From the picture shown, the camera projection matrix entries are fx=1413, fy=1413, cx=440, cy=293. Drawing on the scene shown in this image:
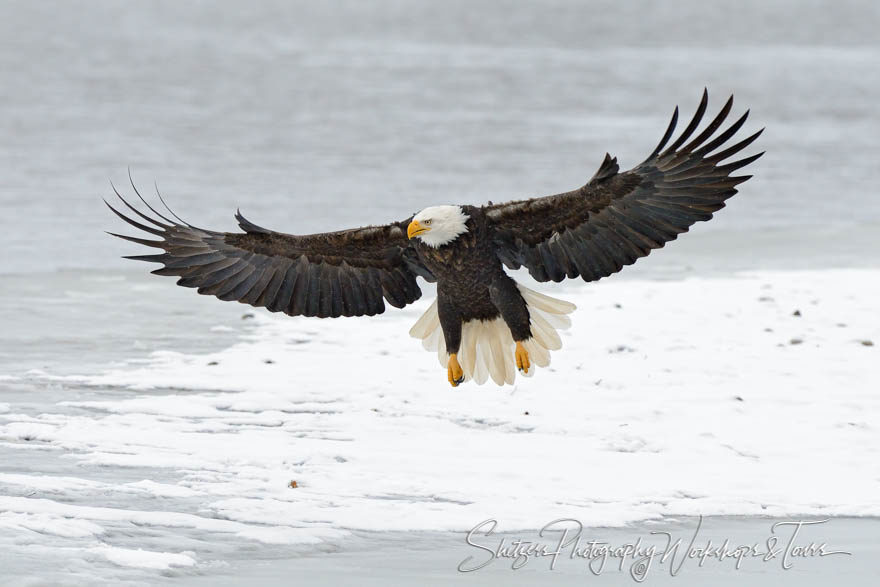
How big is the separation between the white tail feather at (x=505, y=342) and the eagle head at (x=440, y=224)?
1.86 ft

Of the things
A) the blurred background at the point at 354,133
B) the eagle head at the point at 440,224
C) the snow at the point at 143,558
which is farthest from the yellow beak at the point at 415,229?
the blurred background at the point at 354,133

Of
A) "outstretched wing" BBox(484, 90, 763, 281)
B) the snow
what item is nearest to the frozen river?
the snow

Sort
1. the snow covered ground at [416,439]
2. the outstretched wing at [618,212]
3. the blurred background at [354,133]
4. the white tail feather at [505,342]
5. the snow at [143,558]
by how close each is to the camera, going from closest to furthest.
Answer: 1. the snow at [143,558]
2. the snow covered ground at [416,439]
3. the outstretched wing at [618,212]
4. the white tail feather at [505,342]
5. the blurred background at [354,133]

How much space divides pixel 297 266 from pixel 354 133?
9.26 m

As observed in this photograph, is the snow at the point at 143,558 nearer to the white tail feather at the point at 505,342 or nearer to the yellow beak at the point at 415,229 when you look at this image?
the yellow beak at the point at 415,229

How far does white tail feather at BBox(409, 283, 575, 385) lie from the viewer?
565 cm

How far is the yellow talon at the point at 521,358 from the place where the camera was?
5555 millimetres

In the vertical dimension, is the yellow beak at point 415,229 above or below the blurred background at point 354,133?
below

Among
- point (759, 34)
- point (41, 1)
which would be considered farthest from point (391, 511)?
point (41, 1)

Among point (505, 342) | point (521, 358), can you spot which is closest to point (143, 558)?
point (521, 358)

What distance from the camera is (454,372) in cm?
554

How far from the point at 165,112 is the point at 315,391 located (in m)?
10.9

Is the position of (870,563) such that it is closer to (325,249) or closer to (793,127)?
(325,249)

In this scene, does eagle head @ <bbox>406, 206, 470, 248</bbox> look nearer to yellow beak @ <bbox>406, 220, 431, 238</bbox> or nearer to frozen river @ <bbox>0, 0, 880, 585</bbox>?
yellow beak @ <bbox>406, 220, 431, 238</bbox>
